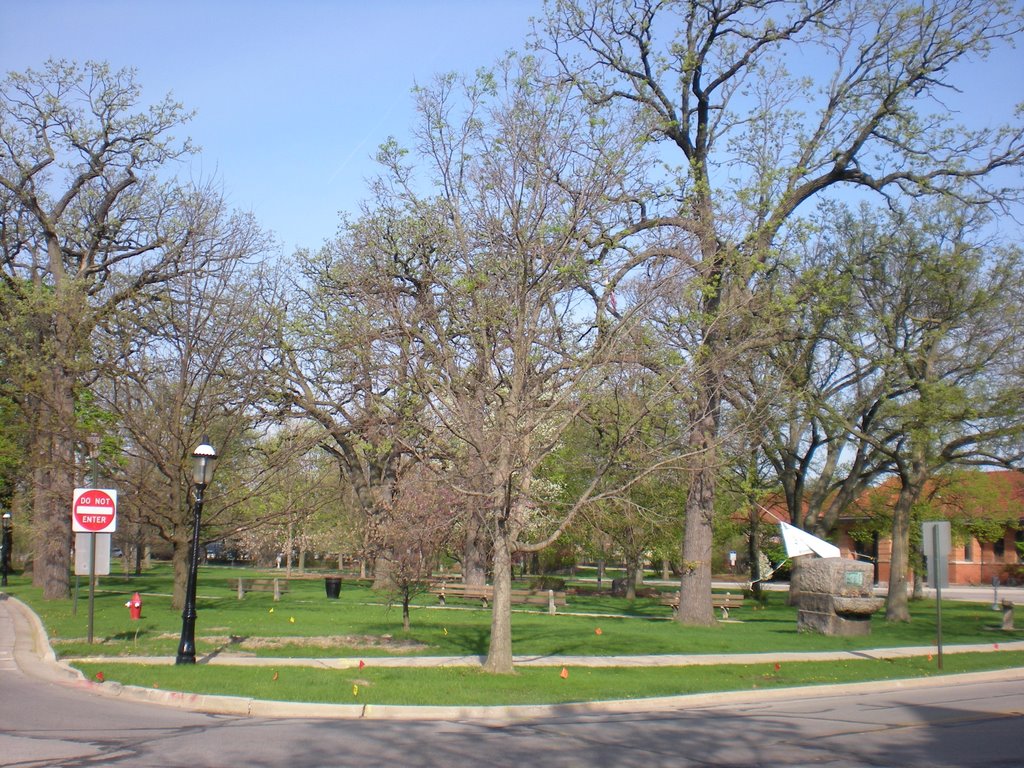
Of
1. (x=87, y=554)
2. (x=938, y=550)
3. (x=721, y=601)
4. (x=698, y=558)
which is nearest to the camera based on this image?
(x=938, y=550)

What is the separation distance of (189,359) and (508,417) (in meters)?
13.0

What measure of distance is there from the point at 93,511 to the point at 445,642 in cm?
763

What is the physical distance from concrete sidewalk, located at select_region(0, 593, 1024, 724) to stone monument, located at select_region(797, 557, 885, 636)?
8.20 ft

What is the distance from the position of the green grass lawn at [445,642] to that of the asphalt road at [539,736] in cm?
123

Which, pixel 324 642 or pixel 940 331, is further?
pixel 940 331

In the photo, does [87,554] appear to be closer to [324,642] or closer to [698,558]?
[324,642]

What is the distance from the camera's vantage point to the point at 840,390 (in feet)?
104

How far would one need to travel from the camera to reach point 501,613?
15.1 meters

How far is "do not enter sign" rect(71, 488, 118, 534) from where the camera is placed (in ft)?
58.9

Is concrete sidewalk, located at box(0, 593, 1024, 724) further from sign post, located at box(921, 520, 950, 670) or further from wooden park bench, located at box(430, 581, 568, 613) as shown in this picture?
wooden park bench, located at box(430, 581, 568, 613)

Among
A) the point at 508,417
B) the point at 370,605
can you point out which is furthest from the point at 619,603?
the point at 508,417

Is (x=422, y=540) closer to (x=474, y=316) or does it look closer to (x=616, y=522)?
(x=474, y=316)

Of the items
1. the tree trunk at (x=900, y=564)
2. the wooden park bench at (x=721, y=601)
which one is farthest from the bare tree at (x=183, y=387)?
the tree trunk at (x=900, y=564)

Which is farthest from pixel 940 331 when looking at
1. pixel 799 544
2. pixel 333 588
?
pixel 333 588
